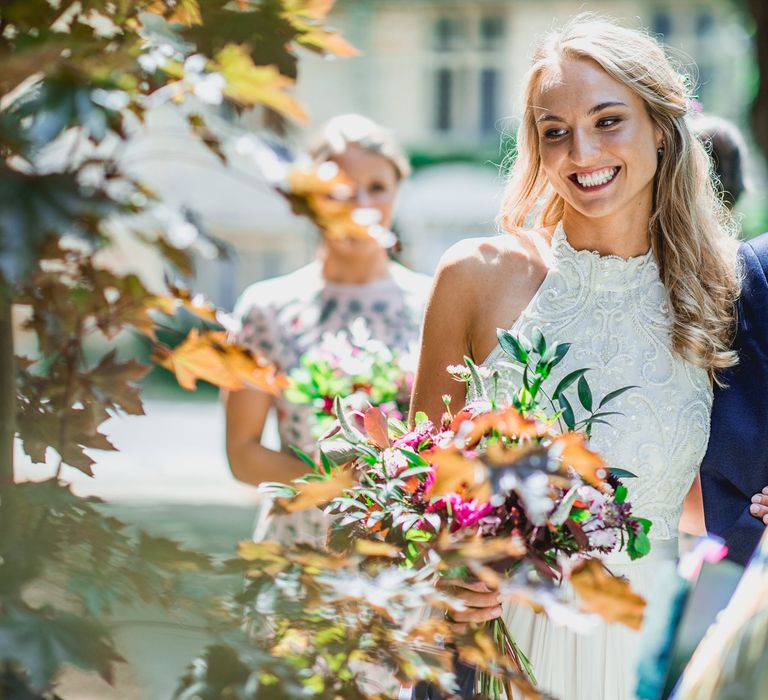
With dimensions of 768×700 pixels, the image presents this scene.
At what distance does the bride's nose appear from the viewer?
7.27 ft

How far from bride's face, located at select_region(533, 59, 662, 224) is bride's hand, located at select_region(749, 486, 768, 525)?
2.22ft

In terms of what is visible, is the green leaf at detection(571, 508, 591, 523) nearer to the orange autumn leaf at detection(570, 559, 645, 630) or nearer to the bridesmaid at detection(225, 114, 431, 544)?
the orange autumn leaf at detection(570, 559, 645, 630)

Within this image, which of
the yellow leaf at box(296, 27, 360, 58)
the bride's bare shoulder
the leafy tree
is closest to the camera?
the leafy tree

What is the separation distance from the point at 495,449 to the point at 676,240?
1405mm

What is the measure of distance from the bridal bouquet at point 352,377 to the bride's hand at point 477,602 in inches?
35.5

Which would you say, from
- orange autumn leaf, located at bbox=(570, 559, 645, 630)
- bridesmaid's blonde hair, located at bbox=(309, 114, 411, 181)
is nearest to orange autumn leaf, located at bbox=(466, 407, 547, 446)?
orange autumn leaf, located at bbox=(570, 559, 645, 630)

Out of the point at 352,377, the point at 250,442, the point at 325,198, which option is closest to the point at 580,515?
the point at 325,198

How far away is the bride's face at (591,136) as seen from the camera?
7.39 ft

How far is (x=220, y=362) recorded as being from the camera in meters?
1.39

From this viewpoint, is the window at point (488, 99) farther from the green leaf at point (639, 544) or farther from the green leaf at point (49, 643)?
the green leaf at point (49, 643)

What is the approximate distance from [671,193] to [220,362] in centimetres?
140

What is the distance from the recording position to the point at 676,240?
244 cm

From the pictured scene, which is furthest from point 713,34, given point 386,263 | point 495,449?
point 495,449

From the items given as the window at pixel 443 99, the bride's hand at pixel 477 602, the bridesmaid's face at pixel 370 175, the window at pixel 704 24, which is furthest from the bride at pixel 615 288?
the window at pixel 704 24
